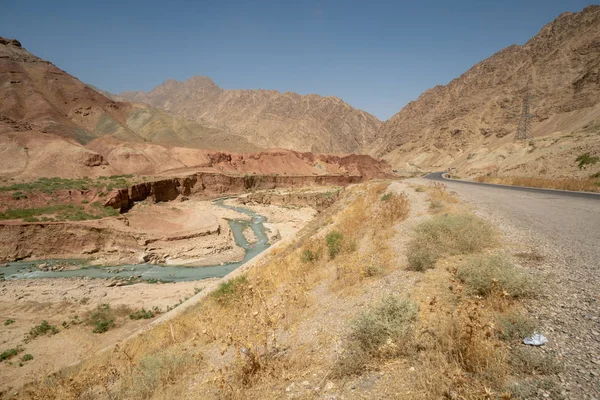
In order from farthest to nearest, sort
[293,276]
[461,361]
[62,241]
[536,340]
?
[62,241] < [293,276] < [536,340] < [461,361]

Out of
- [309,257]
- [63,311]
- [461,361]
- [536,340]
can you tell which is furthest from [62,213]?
[536,340]

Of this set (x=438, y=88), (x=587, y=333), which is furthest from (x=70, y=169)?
(x=438, y=88)

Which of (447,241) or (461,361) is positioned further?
(447,241)

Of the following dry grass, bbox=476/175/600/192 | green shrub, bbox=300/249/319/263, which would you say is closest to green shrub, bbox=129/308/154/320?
green shrub, bbox=300/249/319/263

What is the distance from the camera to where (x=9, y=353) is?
458 inches

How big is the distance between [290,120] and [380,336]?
476ft

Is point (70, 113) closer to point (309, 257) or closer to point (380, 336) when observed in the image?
point (309, 257)

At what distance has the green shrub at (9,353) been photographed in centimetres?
1145

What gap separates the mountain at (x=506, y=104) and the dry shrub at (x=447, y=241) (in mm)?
29819

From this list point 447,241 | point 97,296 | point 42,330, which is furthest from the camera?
point 97,296

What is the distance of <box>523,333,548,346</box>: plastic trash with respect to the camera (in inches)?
111

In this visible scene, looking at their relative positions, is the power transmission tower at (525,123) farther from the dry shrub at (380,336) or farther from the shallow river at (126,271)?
the dry shrub at (380,336)

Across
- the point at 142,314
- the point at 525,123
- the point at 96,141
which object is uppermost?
the point at 96,141

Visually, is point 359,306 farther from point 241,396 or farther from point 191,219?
point 191,219
